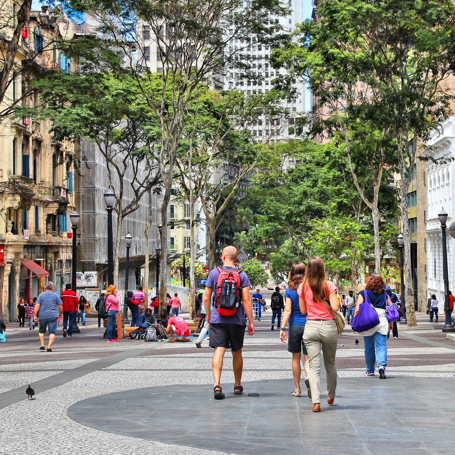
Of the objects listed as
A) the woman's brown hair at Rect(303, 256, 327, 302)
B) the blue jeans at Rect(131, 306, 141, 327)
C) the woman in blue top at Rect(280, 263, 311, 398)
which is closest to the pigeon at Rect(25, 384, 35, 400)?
the woman in blue top at Rect(280, 263, 311, 398)

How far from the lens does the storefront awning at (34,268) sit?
44.8 meters

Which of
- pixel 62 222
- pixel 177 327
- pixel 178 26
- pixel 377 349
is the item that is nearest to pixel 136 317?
pixel 177 327

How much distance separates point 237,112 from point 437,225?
21.8 m

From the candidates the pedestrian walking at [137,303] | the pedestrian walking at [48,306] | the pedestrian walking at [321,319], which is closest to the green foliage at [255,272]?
the pedestrian walking at [137,303]

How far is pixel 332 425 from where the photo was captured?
8.09 meters

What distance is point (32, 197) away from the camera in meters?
45.2

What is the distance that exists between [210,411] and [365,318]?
13.2 ft

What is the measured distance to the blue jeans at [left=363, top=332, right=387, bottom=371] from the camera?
1244 centimetres

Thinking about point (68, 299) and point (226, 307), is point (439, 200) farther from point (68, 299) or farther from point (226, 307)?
point (226, 307)

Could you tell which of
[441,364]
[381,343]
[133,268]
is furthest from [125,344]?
[133,268]

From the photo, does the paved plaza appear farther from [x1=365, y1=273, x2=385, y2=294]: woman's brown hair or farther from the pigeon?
[x1=365, y1=273, x2=385, y2=294]: woman's brown hair

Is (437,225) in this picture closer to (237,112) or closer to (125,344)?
(237,112)

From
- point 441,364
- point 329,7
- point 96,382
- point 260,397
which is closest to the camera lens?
point 260,397

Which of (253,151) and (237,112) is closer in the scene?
(237,112)
